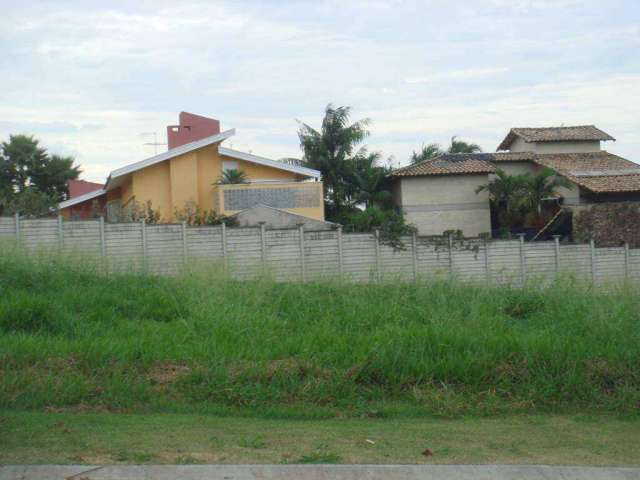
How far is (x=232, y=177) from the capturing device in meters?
33.6

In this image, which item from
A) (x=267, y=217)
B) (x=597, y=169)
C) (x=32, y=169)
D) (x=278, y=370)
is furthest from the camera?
(x=32, y=169)

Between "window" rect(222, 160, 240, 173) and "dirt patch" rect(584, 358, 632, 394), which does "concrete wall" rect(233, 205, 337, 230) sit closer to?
"window" rect(222, 160, 240, 173)

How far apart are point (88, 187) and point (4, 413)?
4002 cm

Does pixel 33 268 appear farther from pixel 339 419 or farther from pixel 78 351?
pixel 339 419

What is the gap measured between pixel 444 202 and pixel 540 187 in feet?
15.8

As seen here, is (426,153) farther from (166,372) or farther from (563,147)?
(166,372)

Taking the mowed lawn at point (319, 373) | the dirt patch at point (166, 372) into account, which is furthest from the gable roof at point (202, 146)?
the dirt patch at point (166, 372)

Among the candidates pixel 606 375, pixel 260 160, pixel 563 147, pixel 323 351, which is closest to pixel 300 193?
pixel 260 160

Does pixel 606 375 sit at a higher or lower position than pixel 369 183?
lower

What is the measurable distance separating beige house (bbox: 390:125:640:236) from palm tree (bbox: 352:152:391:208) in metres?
0.72

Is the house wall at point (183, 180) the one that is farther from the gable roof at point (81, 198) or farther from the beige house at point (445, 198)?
the beige house at point (445, 198)

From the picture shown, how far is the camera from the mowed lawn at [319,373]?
24.2ft

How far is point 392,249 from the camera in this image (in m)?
22.5

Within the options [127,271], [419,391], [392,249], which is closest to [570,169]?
[392,249]
